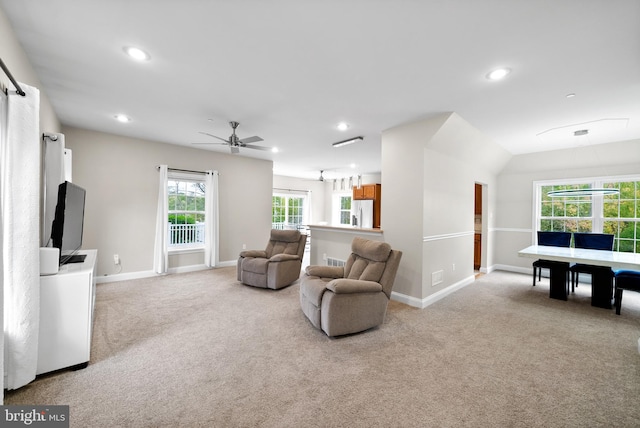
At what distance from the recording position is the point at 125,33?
6.39ft

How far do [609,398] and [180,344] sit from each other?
3470 millimetres

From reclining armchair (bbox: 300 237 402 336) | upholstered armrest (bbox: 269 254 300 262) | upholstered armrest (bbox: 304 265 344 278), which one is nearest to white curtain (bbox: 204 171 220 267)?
upholstered armrest (bbox: 269 254 300 262)

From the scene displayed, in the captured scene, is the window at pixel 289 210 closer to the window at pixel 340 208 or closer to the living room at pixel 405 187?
the window at pixel 340 208

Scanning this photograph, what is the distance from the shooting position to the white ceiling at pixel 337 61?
171 centimetres

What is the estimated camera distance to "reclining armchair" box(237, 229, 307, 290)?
4191 mm

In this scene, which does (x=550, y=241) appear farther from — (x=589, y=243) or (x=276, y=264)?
(x=276, y=264)

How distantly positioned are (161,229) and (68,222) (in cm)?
245

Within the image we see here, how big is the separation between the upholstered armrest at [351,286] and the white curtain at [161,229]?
3.78 m

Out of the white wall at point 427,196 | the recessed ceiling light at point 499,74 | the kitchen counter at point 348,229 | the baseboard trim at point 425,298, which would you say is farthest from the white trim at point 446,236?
the recessed ceiling light at point 499,74

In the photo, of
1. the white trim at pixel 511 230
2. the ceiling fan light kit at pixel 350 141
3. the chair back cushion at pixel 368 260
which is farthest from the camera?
the white trim at pixel 511 230

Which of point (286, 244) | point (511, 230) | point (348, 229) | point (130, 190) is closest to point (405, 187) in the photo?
point (348, 229)

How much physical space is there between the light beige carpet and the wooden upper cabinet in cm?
460

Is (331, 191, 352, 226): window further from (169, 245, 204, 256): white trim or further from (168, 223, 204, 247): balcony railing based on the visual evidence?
(169, 245, 204, 256): white trim

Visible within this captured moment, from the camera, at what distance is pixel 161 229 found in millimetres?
4910
